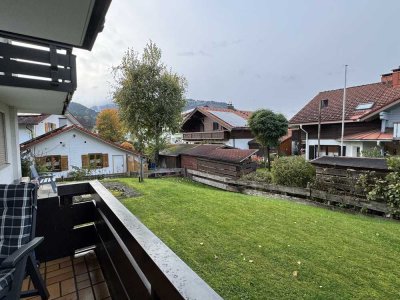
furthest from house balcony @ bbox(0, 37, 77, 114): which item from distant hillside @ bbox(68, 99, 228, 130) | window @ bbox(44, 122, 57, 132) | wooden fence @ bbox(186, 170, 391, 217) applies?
window @ bbox(44, 122, 57, 132)

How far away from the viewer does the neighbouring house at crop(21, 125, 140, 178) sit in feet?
55.5

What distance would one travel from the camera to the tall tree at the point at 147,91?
18.1 m

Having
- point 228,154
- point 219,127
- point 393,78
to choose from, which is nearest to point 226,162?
point 228,154

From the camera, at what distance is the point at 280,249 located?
4.06 metres

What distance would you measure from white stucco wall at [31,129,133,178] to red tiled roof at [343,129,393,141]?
17668 mm

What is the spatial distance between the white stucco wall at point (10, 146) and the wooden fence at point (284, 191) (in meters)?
8.58

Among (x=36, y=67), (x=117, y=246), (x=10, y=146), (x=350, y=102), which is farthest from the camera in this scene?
(x=350, y=102)

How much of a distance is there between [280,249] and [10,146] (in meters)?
7.00

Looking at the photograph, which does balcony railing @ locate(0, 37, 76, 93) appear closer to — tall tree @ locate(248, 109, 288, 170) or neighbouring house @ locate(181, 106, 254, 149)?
tall tree @ locate(248, 109, 288, 170)

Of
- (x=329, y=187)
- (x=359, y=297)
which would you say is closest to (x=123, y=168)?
(x=329, y=187)

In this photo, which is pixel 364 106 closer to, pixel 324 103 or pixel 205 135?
pixel 324 103

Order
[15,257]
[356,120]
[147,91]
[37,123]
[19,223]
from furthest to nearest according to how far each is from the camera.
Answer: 1. [37,123]
2. [147,91]
3. [356,120]
4. [19,223]
5. [15,257]

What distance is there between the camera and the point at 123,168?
20594 millimetres

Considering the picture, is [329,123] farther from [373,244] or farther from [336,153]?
[373,244]
